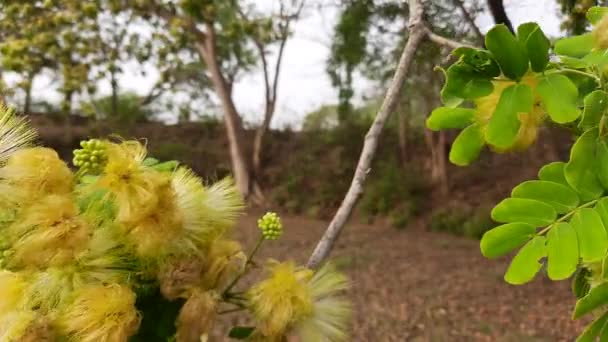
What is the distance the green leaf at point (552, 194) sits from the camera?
47 centimetres

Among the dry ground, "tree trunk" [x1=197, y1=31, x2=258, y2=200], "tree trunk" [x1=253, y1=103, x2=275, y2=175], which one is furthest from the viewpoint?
"tree trunk" [x1=253, y1=103, x2=275, y2=175]

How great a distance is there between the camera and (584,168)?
0.44 meters

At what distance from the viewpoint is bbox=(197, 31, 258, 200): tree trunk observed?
6672 mm

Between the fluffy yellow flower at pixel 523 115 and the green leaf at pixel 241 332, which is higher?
the fluffy yellow flower at pixel 523 115

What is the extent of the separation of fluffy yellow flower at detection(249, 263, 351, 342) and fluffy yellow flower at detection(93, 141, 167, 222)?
0.35 feet

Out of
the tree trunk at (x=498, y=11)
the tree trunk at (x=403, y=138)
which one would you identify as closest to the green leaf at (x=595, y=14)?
the tree trunk at (x=498, y=11)

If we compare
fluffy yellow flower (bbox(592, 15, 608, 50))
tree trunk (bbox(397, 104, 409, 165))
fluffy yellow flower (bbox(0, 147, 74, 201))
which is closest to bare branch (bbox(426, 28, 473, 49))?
fluffy yellow flower (bbox(592, 15, 608, 50))

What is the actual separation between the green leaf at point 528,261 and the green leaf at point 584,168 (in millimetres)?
45

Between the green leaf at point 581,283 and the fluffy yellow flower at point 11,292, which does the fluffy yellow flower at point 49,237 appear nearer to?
the fluffy yellow flower at point 11,292

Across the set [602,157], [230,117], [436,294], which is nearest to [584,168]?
[602,157]

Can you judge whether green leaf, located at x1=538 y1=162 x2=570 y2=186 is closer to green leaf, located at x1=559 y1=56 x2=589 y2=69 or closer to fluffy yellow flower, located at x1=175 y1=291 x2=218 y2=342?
green leaf, located at x1=559 y1=56 x2=589 y2=69

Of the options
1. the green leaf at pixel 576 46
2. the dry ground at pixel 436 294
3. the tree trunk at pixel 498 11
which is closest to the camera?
the green leaf at pixel 576 46

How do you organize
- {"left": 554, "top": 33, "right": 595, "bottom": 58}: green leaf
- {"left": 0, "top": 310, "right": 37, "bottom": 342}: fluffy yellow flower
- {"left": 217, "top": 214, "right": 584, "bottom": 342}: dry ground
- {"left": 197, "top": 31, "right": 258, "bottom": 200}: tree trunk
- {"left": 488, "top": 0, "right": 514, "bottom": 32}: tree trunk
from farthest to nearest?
{"left": 197, "top": 31, "right": 258, "bottom": 200}: tree trunk < {"left": 217, "top": 214, "right": 584, "bottom": 342}: dry ground < {"left": 488, "top": 0, "right": 514, "bottom": 32}: tree trunk < {"left": 554, "top": 33, "right": 595, "bottom": 58}: green leaf < {"left": 0, "top": 310, "right": 37, "bottom": 342}: fluffy yellow flower

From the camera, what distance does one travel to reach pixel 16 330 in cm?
41
